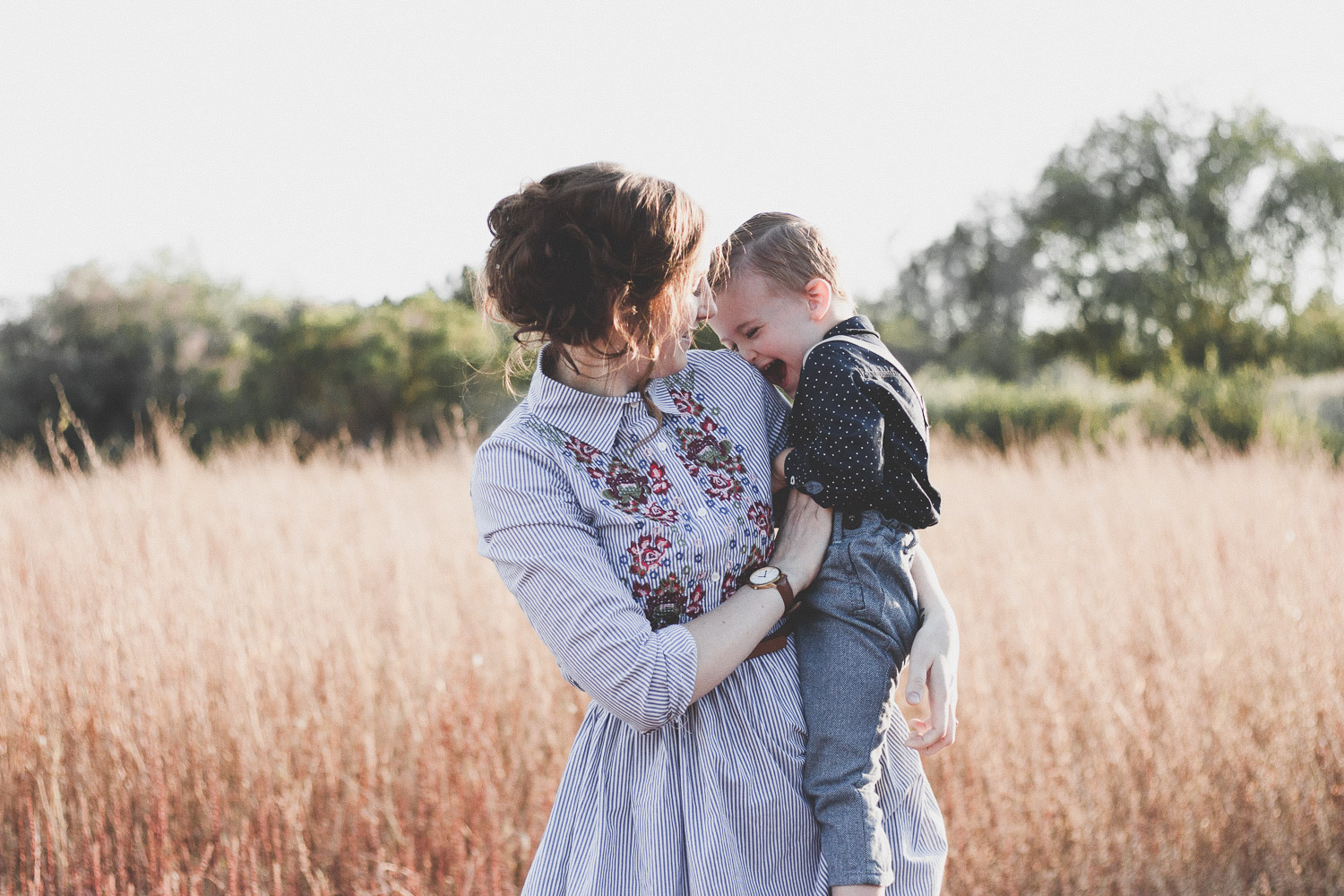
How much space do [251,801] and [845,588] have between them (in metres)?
2.21

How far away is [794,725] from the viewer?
129 cm

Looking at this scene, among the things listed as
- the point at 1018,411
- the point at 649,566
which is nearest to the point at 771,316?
the point at 649,566

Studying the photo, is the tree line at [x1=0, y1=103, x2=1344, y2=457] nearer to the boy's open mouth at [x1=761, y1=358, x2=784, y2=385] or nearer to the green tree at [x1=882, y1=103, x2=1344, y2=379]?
the green tree at [x1=882, y1=103, x2=1344, y2=379]

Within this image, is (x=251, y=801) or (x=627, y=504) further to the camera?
(x=251, y=801)

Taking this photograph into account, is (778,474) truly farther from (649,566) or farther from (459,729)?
(459,729)

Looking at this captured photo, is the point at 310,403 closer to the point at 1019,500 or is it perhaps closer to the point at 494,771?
the point at 1019,500

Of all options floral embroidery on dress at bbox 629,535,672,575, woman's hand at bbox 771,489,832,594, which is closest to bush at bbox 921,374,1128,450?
woman's hand at bbox 771,489,832,594

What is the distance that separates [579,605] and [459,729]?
2.01m

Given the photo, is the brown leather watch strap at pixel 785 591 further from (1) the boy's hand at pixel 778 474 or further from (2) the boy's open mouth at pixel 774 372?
(2) the boy's open mouth at pixel 774 372

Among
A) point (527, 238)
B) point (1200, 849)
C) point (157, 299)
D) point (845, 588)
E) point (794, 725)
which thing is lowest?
point (1200, 849)

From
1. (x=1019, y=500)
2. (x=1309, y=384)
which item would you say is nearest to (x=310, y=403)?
(x=1019, y=500)

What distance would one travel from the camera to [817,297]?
1.49m

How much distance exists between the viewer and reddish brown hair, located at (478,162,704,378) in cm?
115

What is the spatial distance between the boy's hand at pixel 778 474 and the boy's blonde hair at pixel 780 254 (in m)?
0.28
